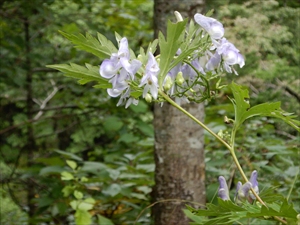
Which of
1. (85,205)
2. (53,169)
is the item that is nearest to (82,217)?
(85,205)

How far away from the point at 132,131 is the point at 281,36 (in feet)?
3.11

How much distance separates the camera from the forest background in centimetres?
184

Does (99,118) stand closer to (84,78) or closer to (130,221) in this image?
(130,221)

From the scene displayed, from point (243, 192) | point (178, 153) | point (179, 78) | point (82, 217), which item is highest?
point (179, 78)

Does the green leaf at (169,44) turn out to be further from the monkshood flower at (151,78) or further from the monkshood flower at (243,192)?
the monkshood flower at (243,192)

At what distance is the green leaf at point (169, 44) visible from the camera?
28.5 inches

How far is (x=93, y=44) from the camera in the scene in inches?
29.0

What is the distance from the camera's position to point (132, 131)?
233cm

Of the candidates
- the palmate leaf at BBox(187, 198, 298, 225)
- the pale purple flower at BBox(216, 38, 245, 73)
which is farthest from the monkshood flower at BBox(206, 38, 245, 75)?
the palmate leaf at BBox(187, 198, 298, 225)

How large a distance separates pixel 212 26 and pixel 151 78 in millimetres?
149

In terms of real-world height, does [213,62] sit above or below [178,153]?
above

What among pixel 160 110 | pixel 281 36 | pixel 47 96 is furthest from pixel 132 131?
pixel 47 96

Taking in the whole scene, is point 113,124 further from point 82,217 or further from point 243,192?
point 243,192

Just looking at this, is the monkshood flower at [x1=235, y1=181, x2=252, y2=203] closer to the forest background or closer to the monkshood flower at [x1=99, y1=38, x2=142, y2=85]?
the monkshood flower at [x1=99, y1=38, x2=142, y2=85]
